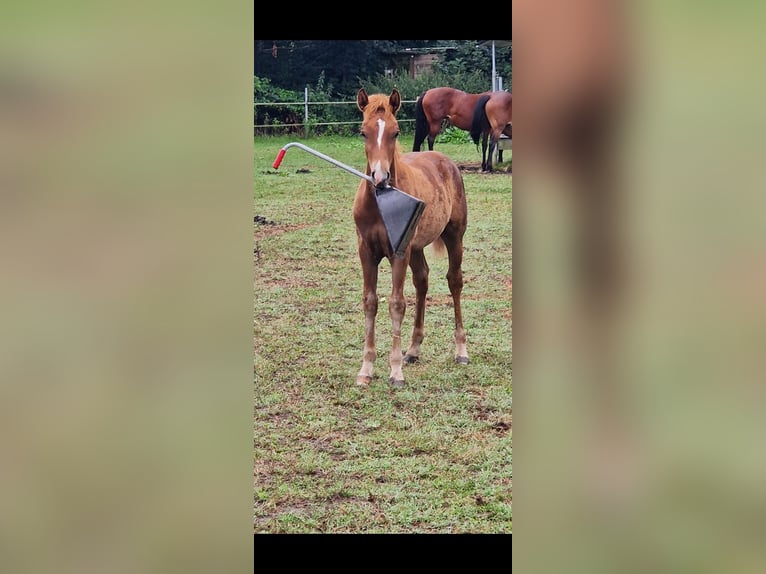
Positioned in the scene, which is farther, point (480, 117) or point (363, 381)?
point (480, 117)

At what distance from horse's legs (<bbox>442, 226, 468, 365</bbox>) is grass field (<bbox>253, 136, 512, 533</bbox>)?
0.11 metres

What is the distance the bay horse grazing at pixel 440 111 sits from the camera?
8.66 m

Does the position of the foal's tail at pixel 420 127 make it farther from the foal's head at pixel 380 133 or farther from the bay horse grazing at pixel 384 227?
the foal's head at pixel 380 133

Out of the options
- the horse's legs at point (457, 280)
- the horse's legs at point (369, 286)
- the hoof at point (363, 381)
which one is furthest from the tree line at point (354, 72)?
the hoof at point (363, 381)

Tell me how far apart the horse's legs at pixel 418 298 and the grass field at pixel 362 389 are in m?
0.12

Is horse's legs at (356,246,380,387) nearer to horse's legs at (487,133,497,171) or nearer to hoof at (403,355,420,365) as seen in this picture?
hoof at (403,355,420,365)

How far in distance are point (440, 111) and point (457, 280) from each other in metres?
2.53

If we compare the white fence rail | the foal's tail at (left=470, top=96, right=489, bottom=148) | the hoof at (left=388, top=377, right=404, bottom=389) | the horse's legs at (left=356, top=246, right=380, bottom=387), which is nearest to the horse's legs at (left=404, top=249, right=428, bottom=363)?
the hoof at (left=388, top=377, right=404, bottom=389)

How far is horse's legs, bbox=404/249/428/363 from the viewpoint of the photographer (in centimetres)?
671

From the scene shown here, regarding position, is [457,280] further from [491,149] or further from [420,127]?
[491,149]

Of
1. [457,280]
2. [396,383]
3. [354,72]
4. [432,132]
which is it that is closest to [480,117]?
[432,132]

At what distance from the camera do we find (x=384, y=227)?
19.8 ft
